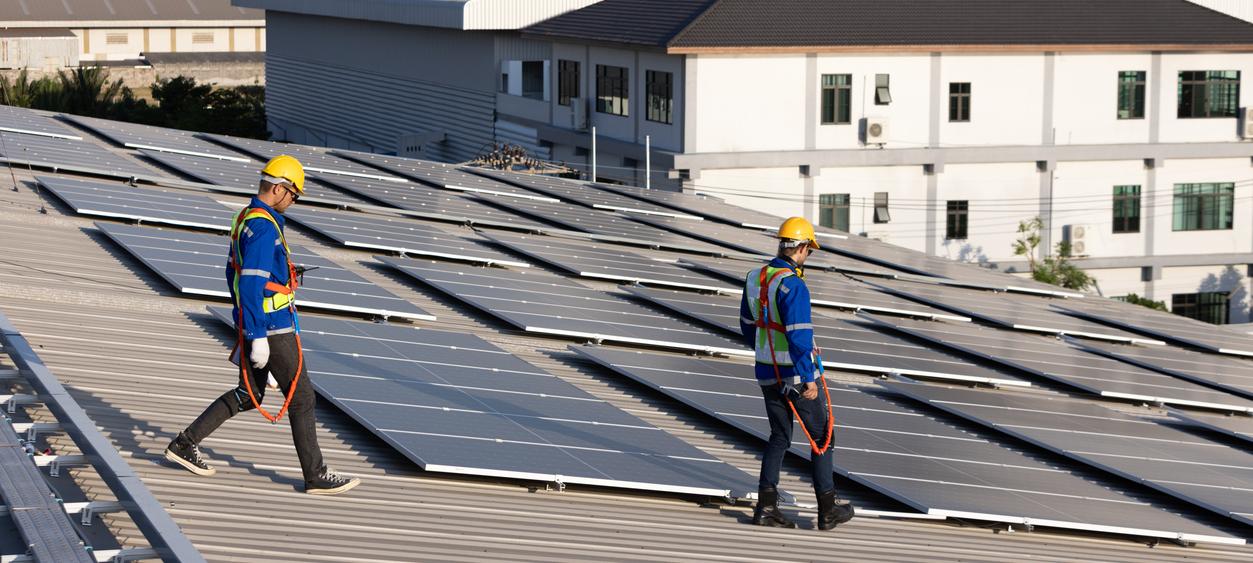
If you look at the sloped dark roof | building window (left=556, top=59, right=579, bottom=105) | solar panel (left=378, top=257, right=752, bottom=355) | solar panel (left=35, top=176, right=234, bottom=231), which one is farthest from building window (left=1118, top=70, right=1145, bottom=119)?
solar panel (left=35, top=176, right=234, bottom=231)

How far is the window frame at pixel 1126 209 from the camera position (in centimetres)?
5728

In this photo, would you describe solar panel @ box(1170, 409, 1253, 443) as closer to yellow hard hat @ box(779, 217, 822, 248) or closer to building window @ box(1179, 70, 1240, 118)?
yellow hard hat @ box(779, 217, 822, 248)

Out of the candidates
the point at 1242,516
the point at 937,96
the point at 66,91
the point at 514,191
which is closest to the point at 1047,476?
the point at 1242,516

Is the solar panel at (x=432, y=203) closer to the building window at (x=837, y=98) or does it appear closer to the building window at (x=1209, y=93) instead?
the building window at (x=837, y=98)

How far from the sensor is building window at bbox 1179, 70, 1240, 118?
57719 mm

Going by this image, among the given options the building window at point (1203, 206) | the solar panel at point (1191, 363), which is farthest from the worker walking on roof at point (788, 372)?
the building window at point (1203, 206)

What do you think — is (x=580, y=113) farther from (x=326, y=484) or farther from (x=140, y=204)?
(x=326, y=484)

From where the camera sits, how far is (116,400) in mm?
11484

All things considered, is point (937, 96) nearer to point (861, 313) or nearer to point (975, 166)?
point (975, 166)

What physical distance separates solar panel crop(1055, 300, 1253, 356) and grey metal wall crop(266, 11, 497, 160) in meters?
40.0

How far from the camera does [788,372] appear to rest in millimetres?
11094

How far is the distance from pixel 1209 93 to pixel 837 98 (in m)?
14.7

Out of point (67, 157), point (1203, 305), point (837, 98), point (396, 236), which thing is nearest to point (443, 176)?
point (67, 157)

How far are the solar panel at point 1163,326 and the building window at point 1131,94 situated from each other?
30.1 m
